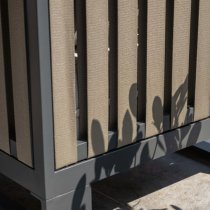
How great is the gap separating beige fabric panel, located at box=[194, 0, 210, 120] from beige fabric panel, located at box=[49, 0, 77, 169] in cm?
86

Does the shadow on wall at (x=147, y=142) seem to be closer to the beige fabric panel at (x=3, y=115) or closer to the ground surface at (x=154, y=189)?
the ground surface at (x=154, y=189)

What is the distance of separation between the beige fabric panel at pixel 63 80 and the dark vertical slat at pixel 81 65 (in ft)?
0.20

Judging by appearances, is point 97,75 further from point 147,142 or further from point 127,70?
point 147,142

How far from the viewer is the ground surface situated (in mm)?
3121

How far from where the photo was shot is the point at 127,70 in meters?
2.56

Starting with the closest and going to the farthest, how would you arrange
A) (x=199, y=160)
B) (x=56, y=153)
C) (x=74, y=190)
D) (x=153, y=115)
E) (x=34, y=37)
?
(x=34, y=37) < (x=56, y=153) < (x=74, y=190) < (x=153, y=115) < (x=199, y=160)

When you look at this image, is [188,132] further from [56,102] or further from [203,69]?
[56,102]

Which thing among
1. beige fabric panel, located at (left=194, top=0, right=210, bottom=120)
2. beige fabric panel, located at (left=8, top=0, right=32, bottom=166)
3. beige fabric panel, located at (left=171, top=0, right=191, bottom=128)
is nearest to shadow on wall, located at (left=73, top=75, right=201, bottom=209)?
beige fabric panel, located at (left=171, top=0, right=191, bottom=128)

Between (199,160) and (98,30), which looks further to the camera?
(199,160)

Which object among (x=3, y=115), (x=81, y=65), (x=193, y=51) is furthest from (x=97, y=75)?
(x=193, y=51)

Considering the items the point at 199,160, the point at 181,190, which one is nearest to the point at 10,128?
the point at 181,190

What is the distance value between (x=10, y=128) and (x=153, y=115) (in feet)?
2.40

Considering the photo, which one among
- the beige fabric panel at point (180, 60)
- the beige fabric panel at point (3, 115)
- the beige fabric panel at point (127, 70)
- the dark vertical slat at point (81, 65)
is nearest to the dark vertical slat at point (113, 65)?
the beige fabric panel at point (127, 70)

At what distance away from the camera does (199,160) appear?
12.4 feet
